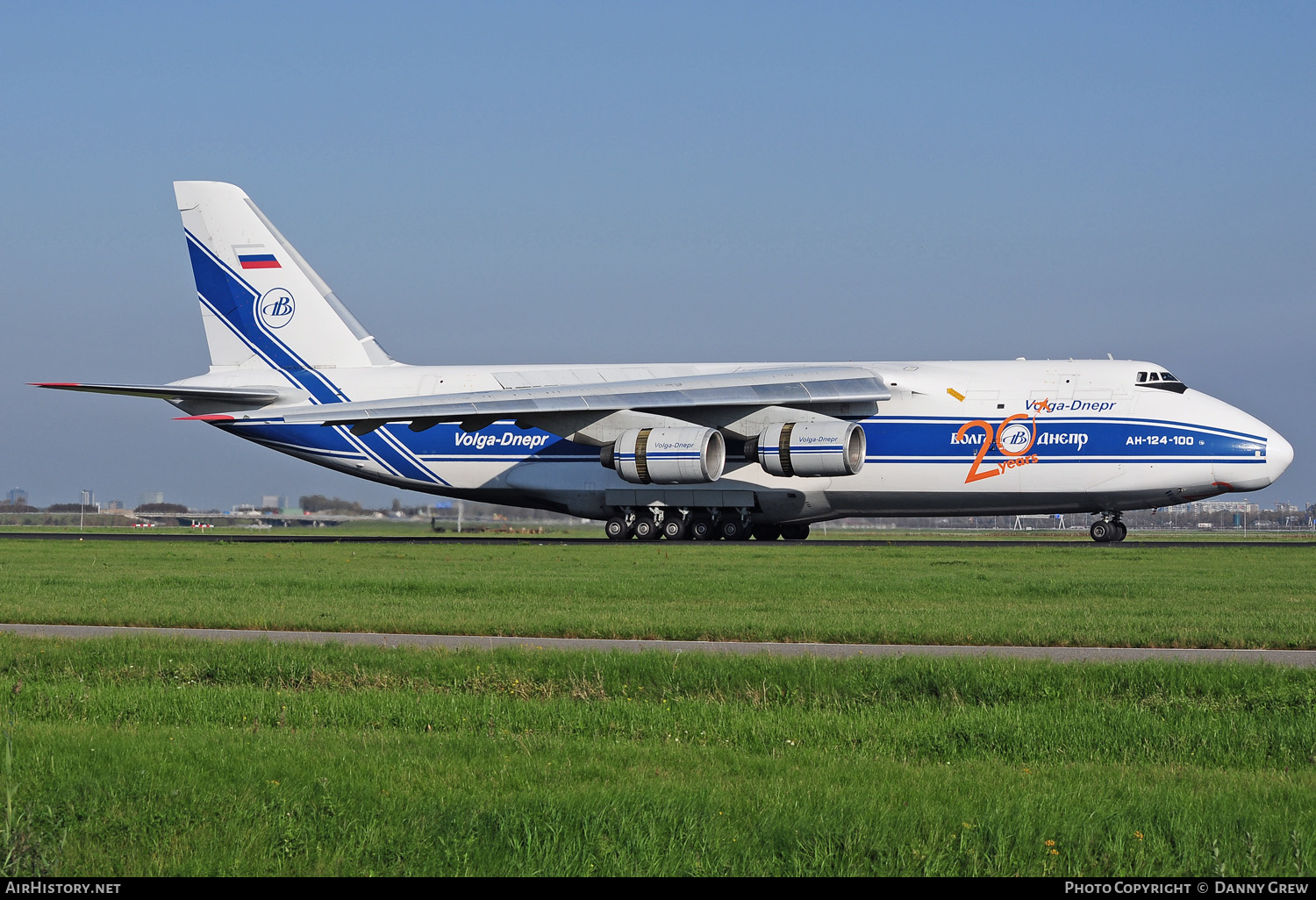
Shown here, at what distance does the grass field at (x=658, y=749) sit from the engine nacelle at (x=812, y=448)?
656 inches

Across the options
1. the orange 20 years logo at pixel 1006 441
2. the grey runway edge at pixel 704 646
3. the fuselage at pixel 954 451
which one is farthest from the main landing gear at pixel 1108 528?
the grey runway edge at pixel 704 646

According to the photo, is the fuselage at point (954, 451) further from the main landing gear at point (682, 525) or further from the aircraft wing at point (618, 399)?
the aircraft wing at point (618, 399)

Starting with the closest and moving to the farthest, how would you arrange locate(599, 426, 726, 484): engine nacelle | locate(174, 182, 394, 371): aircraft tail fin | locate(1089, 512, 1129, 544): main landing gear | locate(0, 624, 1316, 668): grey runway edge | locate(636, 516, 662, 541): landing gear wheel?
1. locate(0, 624, 1316, 668): grey runway edge
2. locate(599, 426, 726, 484): engine nacelle
3. locate(1089, 512, 1129, 544): main landing gear
4. locate(636, 516, 662, 541): landing gear wheel
5. locate(174, 182, 394, 371): aircraft tail fin

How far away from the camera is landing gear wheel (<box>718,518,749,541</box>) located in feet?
123

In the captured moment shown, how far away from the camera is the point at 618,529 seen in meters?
38.0

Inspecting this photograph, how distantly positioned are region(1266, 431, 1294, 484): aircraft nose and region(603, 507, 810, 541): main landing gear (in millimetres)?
14105

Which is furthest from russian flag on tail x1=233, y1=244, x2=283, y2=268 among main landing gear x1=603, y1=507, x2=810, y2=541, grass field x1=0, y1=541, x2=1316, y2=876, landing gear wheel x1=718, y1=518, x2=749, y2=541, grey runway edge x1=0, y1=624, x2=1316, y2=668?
grey runway edge x1=0, y1=624, x2=1316, y2=668

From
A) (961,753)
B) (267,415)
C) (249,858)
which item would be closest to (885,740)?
(961,753)

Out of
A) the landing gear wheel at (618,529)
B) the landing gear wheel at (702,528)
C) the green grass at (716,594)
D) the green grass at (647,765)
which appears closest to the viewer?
the green grass at (647,765)

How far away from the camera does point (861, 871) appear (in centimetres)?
553

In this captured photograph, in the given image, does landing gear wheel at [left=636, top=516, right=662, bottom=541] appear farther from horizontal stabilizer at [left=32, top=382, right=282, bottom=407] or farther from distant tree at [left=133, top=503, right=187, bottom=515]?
distant tree at [left=133, top=503, right=187, bottom=515]

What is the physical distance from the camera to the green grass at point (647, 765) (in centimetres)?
569

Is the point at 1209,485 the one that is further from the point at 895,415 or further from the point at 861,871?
the point at 861,871

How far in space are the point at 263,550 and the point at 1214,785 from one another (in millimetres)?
28746
